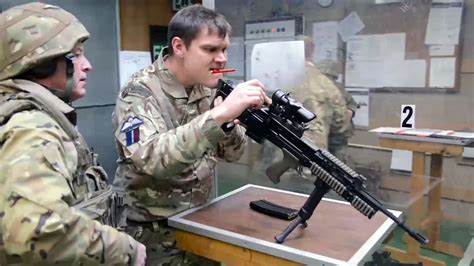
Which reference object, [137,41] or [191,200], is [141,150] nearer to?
[191,200]

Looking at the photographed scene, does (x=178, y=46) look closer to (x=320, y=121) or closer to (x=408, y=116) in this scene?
(x=320, y=121)

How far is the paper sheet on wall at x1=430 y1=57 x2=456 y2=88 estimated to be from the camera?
2137 millimetres

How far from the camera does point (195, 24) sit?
1.32m

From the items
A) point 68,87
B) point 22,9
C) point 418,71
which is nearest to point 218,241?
point 68,87

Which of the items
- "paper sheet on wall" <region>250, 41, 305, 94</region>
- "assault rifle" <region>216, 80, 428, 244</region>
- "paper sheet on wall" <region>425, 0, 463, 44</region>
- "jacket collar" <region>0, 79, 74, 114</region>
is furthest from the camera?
"paper sheet on wall" <region>250, 41, 305, 94</region>

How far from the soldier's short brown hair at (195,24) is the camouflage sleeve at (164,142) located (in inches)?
12.0

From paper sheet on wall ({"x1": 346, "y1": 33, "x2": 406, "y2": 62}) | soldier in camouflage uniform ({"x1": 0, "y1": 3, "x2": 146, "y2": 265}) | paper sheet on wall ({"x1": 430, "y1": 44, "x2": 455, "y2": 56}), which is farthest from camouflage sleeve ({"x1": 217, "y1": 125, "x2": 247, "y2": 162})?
paper sheet on wall ({"x1": 430, "y1": 44, "x2": 455, "y2": 56})

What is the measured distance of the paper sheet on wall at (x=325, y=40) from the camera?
2.37 metres

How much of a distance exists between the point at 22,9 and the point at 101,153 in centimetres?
196

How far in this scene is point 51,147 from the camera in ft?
2.42

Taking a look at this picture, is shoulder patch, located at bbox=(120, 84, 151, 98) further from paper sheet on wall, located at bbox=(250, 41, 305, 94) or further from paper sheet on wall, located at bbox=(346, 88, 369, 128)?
paper sheet on wall, located at bbox=(346, 88, 369, 128)

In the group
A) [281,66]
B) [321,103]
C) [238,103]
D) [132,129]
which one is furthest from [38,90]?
[321,103]

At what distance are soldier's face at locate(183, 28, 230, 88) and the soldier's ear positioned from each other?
0.04 feet

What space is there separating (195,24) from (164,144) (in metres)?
0.42
